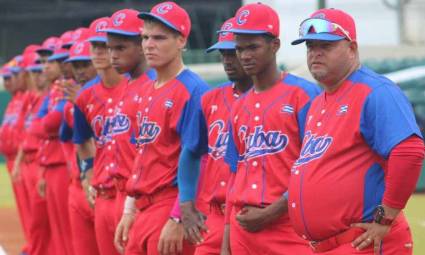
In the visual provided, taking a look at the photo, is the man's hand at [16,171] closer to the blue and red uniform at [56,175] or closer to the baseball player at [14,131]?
the baseball player at [14,131]

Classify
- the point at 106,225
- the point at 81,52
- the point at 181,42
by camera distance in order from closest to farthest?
the point at 181,42, the point at 106,225, the point at 81,52

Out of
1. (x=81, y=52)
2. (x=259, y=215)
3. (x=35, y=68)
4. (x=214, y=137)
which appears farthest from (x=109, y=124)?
(x=35, y=68)

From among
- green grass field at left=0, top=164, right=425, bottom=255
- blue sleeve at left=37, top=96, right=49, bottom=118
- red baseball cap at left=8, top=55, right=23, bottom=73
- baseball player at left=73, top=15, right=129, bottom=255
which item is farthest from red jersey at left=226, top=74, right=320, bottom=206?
red baseball cap at left=8, top=55, right=23, bottom=73

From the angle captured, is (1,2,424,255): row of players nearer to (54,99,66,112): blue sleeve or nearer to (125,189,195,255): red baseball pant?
(125,189,195,255): red baseball pant

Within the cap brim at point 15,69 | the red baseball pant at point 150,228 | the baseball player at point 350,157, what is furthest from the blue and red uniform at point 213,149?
the cap brim at point 15,69

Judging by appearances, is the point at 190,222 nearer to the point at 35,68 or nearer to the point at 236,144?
the point at 236,144

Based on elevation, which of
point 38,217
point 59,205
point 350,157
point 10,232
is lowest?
point 10,232

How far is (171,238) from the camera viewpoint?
654 centimetres

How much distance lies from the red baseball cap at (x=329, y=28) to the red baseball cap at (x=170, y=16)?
167cm

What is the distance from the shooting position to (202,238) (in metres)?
6.45

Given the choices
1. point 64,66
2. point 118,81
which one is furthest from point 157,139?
point 64,66

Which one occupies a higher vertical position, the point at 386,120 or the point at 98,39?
the point at 98,39

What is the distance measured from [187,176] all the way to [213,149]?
0.83 feet

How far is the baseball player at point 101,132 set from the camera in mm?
7773
